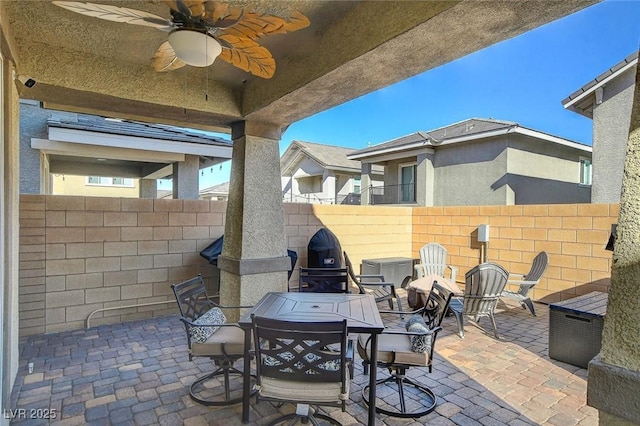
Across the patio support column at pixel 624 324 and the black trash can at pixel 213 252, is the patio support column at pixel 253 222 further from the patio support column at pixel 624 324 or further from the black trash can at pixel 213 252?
the patio support column at pixel 624 324

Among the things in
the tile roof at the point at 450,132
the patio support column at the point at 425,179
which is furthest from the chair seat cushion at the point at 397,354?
the patio support column at the point at 425,179

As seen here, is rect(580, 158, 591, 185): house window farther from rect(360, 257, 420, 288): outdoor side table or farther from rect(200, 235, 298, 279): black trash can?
rect(200, 235, 298, 279): black trash can

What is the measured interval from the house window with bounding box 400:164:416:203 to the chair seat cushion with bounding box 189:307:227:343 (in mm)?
10749

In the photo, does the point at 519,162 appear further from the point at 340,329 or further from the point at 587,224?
the point at 340,329

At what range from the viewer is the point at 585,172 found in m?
12.3

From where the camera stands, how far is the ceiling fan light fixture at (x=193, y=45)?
218 centimetres

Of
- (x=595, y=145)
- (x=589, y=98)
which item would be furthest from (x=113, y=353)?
(x=589, y=98)

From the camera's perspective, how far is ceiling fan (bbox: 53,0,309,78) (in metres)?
2.00

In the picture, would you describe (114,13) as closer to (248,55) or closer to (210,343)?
(248,55)

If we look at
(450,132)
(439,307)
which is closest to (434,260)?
(439,307)

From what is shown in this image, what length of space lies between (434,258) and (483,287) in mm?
2548

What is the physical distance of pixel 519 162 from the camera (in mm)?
10633

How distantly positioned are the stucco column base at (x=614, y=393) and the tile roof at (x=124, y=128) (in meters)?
7.46

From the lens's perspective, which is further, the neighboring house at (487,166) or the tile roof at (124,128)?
the neighboring house at (487,166)
